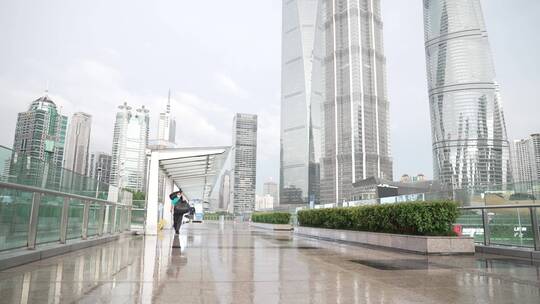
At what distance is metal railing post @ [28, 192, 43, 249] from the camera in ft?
23.9

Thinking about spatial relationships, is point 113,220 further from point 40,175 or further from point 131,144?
point 131,144

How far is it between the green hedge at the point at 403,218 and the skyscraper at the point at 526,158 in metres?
113

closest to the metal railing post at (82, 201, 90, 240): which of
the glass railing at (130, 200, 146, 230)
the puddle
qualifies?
the puddle

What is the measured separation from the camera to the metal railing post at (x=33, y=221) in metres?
7.27

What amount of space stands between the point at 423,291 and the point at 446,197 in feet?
27.2

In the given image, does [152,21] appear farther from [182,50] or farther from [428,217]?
[428,217]

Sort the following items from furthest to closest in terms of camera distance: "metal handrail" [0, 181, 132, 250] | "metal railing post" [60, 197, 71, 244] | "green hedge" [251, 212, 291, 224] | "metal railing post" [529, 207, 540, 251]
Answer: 1. "green hedge" [251, 212, 291, 224]
2. "metal railing post" [60, 197, 71, 244]
3. "metal railing post" [529, 207, 540, 251]
4. "metal handrail" [0, 181, 132, 250]

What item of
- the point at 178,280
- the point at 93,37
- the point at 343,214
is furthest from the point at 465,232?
the point at 93,37

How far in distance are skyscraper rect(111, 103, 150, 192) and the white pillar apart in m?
52.3

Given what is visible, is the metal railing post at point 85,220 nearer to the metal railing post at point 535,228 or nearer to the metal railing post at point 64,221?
the metal railing post at point 64,221

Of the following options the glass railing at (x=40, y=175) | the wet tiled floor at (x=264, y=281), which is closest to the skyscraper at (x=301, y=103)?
the glass railing at (x=40, y=175)

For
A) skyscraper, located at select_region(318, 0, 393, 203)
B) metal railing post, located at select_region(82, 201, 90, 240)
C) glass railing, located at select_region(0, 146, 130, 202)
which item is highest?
skyscraper, located at select_region(318, 0, 393, 203)

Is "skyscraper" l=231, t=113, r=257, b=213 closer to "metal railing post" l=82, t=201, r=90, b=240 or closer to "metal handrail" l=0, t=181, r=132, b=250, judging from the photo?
"metal handrail" l=0, t=181, r=132, b=250

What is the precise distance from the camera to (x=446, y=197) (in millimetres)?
11984
